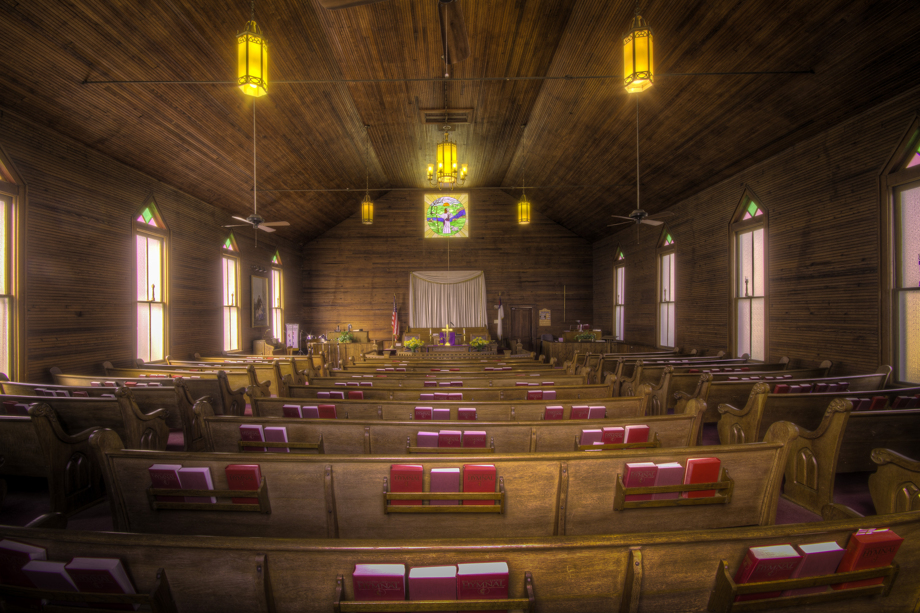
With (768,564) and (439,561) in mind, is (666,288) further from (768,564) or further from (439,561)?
(439,561)

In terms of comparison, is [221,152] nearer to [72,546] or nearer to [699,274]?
[72,546]

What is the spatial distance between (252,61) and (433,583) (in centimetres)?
390

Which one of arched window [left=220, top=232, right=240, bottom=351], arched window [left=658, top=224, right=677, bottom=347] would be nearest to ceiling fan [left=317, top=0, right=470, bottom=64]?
arched window [left=658, top=224, right=677, bottom=347]

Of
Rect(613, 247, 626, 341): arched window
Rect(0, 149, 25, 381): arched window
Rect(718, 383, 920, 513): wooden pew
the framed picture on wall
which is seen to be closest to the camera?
Rect(718, 383, 920, 513): wooden pew

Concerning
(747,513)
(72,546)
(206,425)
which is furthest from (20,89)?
(747,513)

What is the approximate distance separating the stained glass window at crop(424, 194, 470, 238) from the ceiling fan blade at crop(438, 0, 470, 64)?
1022cm

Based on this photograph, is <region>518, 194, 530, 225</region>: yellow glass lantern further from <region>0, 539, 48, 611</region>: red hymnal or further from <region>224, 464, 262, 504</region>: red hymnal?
<region>0, 539, 48, 611</region>: red hymnal

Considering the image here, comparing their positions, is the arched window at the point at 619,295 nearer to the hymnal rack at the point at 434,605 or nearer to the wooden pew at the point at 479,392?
the wooden pew at the point at 479,392

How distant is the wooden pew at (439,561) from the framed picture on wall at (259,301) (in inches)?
416

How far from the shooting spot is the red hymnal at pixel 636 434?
8.44ft

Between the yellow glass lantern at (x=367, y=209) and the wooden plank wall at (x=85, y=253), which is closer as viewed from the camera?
the wooden plank wall at (x=85, y=253)

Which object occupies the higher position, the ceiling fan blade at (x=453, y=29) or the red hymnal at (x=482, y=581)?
the ceiling fan blade at (x=453, y=29)

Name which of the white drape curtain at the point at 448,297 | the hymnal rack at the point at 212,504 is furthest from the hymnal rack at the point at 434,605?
the white drape curtain at the point at 448,297

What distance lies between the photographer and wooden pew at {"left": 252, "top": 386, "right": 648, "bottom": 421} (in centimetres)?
320
